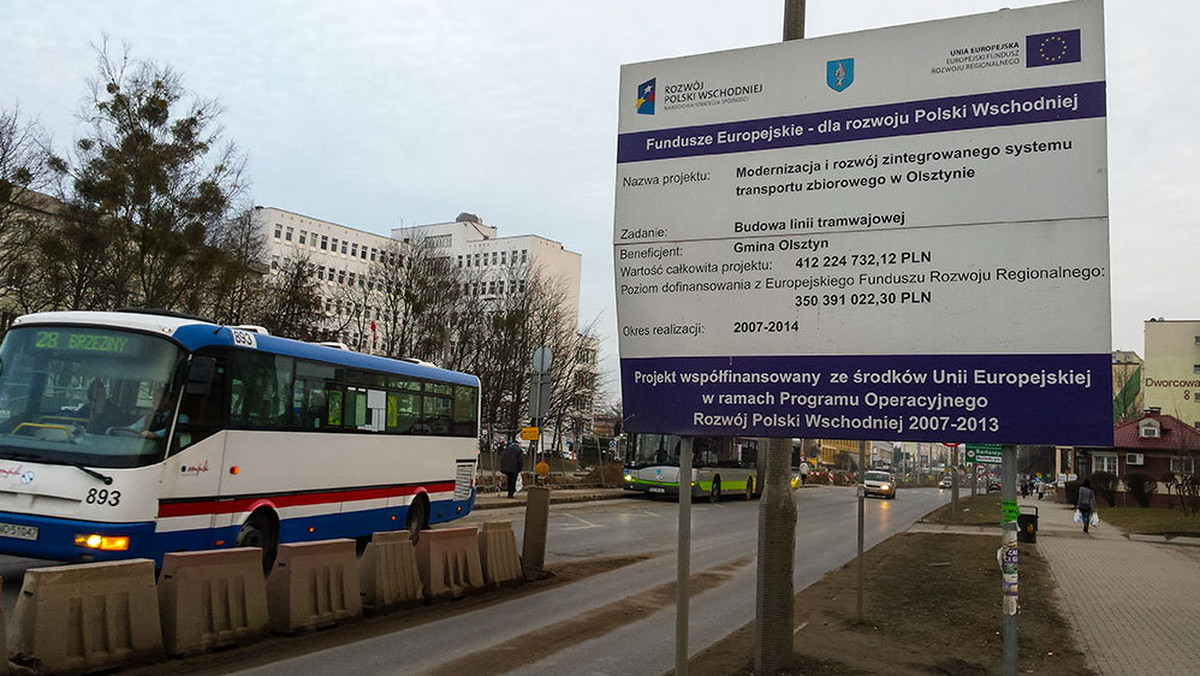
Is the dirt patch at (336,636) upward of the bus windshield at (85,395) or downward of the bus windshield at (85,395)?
downward

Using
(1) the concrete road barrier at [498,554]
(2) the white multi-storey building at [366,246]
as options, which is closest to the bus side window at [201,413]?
(1) the concrete road barrier at [498,554]

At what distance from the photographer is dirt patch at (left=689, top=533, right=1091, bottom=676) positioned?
7871 millimetres

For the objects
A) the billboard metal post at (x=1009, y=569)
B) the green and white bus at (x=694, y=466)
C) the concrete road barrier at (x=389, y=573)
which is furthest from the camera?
the green and white bus at (x=694, y=466)

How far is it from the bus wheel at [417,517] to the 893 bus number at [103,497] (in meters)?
6.35

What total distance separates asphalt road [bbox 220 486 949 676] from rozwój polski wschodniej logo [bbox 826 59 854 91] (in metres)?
4.94

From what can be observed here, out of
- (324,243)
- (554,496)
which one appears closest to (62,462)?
(554,496)

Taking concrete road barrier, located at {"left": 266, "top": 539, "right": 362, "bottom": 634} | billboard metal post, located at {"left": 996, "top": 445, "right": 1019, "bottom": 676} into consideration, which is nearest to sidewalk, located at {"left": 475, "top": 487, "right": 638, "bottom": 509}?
concrete road barrier, located at {"left": 266, "top": 539, "right": 362, "bottom": 634}

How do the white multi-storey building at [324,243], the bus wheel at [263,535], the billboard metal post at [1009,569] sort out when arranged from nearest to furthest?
the billboard metal post at [1009,569], the bus wheel at [263,535], the white multi-storey building at [324,243]

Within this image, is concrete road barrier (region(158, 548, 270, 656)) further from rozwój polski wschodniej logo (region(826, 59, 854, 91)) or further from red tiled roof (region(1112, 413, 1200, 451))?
red tiled roof (region(1112, 413, 1200, 451))

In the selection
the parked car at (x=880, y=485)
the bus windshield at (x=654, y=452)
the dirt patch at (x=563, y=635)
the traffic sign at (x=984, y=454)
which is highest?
the traffic sign at (x=984, y=454)

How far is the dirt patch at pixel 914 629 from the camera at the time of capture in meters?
7.87

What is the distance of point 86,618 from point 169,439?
3034mm

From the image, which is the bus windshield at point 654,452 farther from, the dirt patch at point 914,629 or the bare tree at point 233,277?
the dirt patch at point 914,629

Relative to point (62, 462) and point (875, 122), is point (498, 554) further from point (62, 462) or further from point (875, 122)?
point (875, 122)
